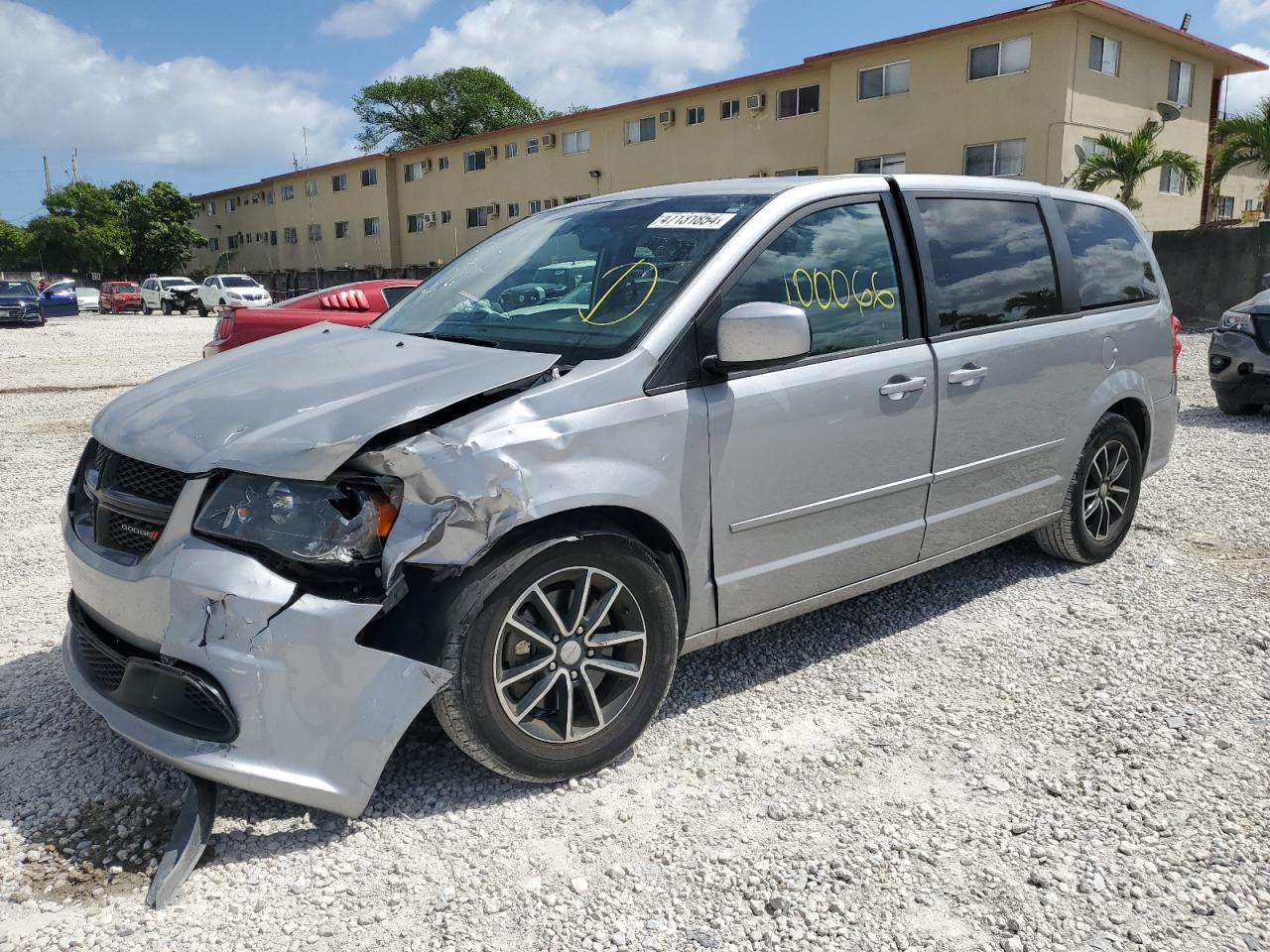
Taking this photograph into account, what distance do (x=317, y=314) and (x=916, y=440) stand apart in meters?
7.71

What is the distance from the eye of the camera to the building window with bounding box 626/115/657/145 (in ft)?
109

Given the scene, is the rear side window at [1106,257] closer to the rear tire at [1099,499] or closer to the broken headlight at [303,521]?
the rear tire at [1099,499]

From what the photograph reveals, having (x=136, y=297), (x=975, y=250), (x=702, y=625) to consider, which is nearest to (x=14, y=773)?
(x=702, y=625)

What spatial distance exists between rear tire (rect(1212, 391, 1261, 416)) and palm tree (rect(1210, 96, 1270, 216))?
1670 cm

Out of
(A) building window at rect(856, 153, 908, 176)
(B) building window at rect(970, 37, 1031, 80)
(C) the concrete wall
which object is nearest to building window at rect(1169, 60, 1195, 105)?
(B) building window at rect(970, 37, 1031, 80)

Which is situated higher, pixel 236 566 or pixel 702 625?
pixel 236 566

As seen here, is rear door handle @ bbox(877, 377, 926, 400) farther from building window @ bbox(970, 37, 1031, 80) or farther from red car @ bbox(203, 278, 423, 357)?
building window @ bbox(970, 37, 1031, 80)

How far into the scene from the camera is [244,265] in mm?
63594

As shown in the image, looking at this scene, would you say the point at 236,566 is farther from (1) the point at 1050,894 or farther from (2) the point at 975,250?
(2) the point at 975,250

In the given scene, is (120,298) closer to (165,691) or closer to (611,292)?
(611,292)

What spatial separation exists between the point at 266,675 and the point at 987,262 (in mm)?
3189

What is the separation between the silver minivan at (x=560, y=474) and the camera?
2553mm

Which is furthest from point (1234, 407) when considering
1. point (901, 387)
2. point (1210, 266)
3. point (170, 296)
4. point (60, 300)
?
point (170, 296)

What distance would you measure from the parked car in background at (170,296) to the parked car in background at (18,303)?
10.1 meters
